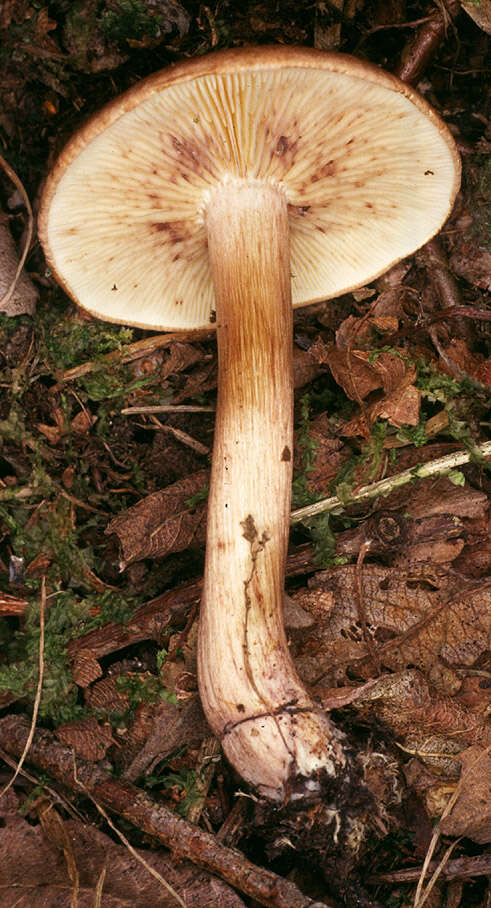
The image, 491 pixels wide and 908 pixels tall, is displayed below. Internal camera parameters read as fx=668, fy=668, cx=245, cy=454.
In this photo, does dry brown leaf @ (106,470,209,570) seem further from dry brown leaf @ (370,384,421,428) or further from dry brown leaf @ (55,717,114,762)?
dry brown leaf @ (370,384,421,428)

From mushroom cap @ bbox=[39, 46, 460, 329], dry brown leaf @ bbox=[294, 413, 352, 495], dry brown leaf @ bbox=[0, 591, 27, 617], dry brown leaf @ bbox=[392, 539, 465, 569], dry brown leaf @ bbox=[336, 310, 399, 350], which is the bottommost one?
dry brown leaf @ bbox=[0, 591, 27, 617]

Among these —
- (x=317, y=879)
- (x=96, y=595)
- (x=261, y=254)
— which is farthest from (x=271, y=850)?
(x=261, y=254)

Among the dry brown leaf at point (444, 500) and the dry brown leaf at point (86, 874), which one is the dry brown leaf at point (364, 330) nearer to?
the dry brown leaf at point (444, 500)

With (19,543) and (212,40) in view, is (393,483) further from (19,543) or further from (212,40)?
(212,40)

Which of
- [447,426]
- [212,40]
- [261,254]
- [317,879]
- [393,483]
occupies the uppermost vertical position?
[212,40]

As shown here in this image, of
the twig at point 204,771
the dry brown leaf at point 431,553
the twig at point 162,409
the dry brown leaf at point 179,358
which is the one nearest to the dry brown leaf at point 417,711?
the dry brown leaf at point 431,553

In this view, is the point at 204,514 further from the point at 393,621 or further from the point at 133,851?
the point at 133,851

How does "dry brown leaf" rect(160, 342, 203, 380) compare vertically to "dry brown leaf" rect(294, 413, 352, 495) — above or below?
above

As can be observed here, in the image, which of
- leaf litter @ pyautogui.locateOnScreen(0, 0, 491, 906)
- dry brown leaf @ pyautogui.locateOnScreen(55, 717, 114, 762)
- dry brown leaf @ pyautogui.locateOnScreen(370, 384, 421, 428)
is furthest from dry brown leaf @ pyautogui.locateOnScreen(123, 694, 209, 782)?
dry brown leaf @ pyautogui.locateOnScreen(370, 384, 421, 428)

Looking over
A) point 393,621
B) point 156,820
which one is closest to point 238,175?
point 393,621
